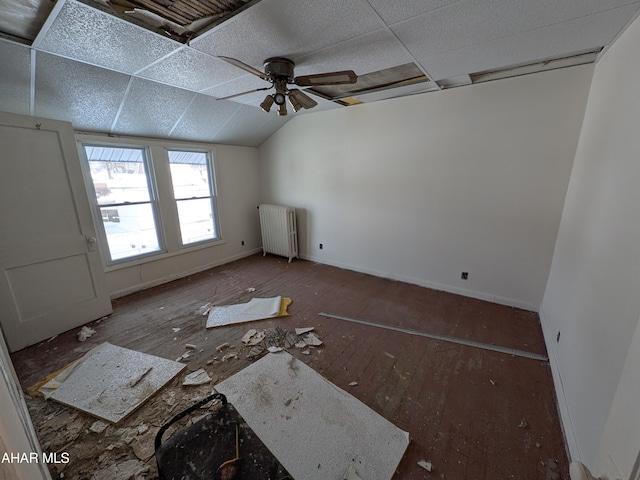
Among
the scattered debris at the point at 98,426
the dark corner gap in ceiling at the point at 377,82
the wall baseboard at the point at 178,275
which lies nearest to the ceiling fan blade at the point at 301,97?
the dark corner gap in ceiling at the point at 377,82

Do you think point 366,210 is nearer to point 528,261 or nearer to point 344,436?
point 528,261

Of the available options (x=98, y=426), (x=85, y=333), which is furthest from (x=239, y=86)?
(x=98, y=426)

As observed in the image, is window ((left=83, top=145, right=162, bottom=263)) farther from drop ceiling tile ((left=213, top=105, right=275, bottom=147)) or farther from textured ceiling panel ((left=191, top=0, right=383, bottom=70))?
textured ceiling panel ((left=191, top=0, right=383, bottom=70))

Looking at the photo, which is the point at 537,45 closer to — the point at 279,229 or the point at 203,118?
the point at 203,118

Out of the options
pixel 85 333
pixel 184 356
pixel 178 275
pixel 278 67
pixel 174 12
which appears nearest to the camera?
pixel 174 12

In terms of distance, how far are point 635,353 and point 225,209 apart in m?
4.79

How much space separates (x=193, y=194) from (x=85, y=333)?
2388 millimetres

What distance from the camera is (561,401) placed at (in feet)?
5.61

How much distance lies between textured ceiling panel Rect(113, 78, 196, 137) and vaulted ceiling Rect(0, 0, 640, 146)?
18 mm

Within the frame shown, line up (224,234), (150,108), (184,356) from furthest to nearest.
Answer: (224,234), (150,108), (184,356)

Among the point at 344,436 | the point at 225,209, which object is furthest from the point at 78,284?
the point at 344,436

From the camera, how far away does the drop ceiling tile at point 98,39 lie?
155 cm

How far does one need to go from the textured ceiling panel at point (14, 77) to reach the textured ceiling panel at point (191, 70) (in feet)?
2.53

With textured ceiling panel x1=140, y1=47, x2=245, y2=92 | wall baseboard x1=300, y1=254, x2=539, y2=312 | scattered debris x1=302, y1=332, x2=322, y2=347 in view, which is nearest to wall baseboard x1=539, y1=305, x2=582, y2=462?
wall baseboard x1=300, y1=254, x2=539, y2=312
